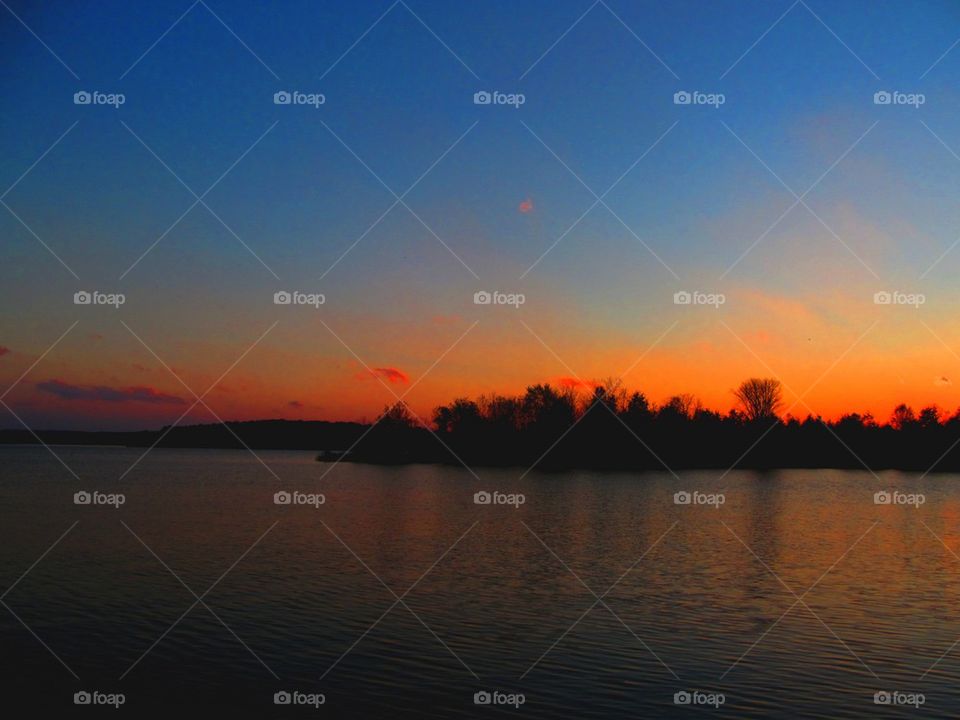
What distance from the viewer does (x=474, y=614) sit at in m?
19.0

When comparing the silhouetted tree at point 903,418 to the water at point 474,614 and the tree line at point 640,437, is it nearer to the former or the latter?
the tree line at point 640,437

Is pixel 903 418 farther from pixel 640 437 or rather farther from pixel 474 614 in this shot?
pixel 474 614

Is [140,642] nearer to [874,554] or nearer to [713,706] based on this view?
[713,706]

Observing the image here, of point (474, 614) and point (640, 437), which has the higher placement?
point (640, 437)

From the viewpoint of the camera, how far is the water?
13.7 meters

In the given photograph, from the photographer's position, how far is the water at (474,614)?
1367cm

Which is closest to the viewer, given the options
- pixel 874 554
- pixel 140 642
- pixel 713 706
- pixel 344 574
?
pixel 713 706

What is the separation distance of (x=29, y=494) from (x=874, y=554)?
45.1 meters

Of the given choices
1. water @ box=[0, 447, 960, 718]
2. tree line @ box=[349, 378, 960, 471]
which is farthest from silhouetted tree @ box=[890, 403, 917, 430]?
water @ box=[0, 447, 960, 718]

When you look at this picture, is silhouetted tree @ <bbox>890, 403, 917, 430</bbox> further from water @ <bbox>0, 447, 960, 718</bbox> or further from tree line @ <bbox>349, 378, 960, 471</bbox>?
→ water @ <bbox>0, 447, 960, 718</bbox>

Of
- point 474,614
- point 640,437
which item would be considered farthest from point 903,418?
point 474,614

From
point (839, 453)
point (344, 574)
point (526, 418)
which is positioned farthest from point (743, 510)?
point (839, 453)

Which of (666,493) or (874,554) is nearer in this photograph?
(874,554)

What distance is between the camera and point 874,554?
97.7 ft
